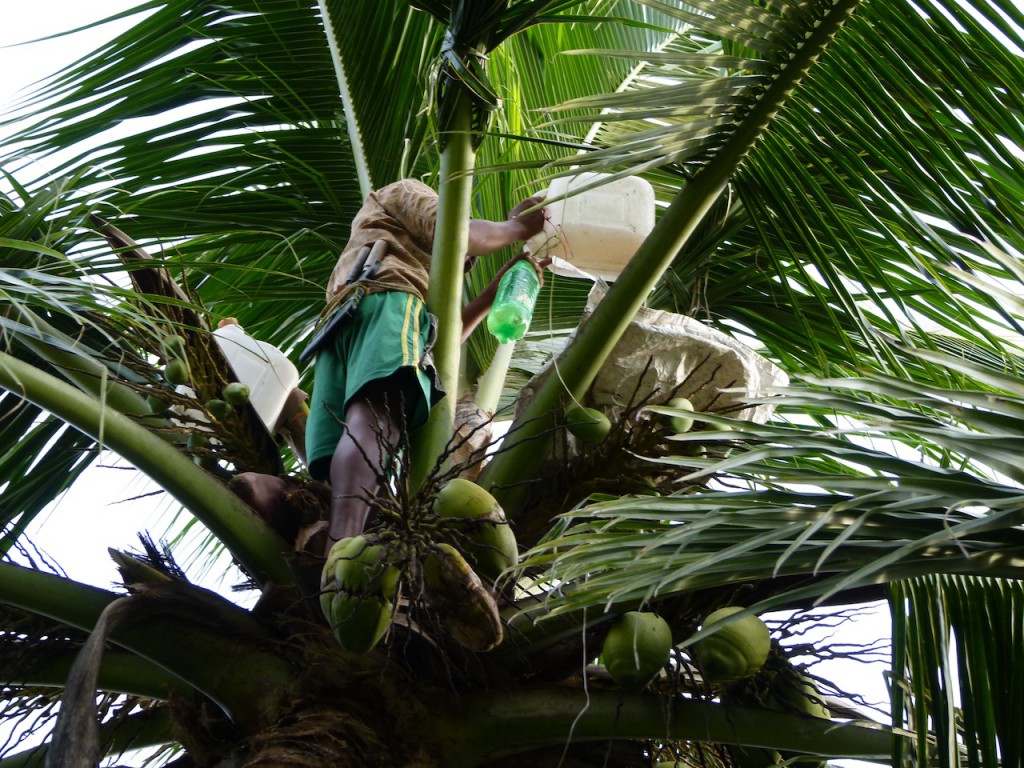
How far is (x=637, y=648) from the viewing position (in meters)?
1.93

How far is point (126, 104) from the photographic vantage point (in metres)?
3.40

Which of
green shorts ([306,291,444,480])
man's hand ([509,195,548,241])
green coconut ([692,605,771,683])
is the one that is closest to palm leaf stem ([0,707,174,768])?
green shorts ([306,291,444,480])

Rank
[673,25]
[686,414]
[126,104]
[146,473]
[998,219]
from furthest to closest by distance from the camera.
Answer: [673,25]
[126,104]
[146,473]
[998,219]
[686,414]

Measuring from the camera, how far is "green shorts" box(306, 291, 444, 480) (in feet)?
7.97

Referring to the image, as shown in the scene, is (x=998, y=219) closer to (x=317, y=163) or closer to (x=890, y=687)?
(x=890, y=687)

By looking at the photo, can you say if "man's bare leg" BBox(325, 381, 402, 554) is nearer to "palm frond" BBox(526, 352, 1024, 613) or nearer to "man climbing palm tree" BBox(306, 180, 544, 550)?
"man climbing palm tree" BBox(306, 180, 544, 550)

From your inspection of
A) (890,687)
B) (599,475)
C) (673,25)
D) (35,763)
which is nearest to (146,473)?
(35,763)

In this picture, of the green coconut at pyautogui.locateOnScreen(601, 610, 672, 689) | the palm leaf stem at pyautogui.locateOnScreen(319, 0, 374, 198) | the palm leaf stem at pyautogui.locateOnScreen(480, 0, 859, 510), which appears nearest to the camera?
the green coconut at pyautogui.locateOnScreen(601, 610, 672, 689)

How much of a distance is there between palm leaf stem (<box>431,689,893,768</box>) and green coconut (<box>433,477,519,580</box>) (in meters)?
0.32

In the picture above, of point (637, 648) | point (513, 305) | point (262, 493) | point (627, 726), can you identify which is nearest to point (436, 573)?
point (637, 648)

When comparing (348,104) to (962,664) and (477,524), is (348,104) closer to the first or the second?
(477,524)

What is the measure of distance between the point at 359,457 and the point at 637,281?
2.19 ft

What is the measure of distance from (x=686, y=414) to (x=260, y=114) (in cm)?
251

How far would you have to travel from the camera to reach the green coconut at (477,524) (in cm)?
185
